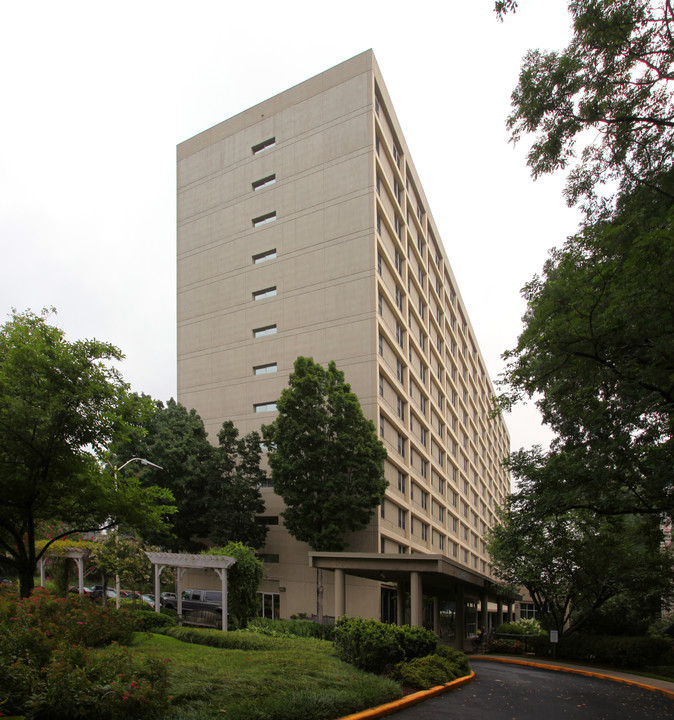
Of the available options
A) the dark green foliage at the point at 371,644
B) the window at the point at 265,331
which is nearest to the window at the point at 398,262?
the window at the point at 265,331

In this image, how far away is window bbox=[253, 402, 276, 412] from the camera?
4219 cm

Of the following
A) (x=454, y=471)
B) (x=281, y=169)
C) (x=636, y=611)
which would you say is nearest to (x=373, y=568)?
(x=636, y=611)

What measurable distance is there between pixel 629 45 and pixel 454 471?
59.2m

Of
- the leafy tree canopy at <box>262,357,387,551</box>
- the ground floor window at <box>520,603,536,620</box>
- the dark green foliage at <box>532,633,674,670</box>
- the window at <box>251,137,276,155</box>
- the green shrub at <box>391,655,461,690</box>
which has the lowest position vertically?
the ground floor window at <box>520,603,536,620</box>

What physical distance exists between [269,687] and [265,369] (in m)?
34.1

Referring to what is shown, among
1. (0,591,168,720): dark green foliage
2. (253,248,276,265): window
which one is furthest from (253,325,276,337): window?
(0,591,168,720): dark green foliage

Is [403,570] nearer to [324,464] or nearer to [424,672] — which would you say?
[324,464]

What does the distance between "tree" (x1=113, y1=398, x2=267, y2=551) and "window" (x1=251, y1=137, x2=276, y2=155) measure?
70.8ft

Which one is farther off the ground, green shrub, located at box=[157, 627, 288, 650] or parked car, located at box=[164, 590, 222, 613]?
green shrub, located at box=[157, 627, 288, 650]

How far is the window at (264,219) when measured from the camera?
4572 centimetres

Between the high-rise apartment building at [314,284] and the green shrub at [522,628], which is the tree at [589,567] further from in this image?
the green shrub at [522,628]

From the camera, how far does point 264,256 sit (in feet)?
149

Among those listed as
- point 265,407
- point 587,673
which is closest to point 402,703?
point 587,673

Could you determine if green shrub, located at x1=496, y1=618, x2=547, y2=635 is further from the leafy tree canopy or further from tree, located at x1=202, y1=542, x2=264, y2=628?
tree, located at x1=202, y1=542, x2=264, y2=628
